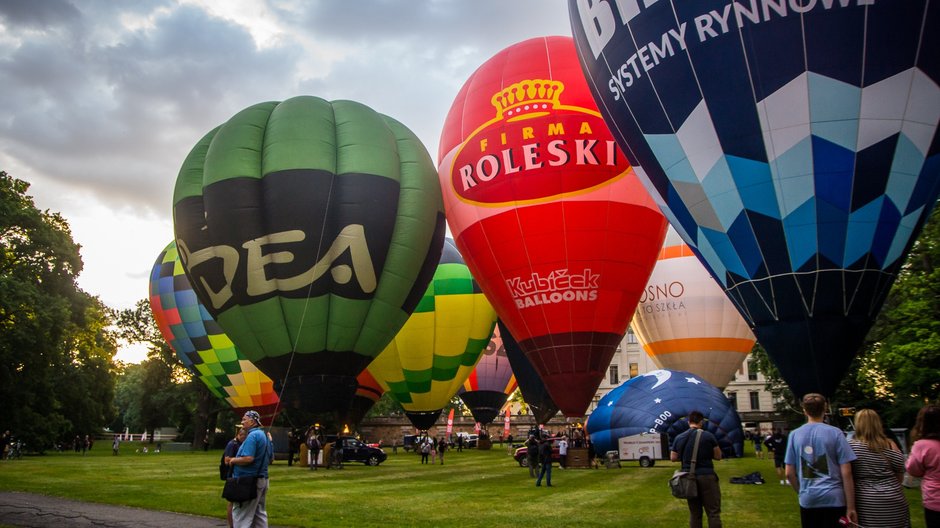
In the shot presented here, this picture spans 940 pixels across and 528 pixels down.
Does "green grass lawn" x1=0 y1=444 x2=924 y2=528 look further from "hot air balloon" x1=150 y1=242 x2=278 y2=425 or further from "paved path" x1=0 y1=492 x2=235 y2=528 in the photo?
"hot air balloon" x1=150 y1=242 x2=278 y2=425

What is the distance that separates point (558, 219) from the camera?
16266mm

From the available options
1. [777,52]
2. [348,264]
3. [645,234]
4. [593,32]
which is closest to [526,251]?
[645,234]

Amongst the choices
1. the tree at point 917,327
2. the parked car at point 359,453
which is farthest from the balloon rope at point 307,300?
the tree at point 917,327

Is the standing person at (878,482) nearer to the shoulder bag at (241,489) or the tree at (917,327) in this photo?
the shoulder bag at (241,489)

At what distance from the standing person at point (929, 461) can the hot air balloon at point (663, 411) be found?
53.2ft

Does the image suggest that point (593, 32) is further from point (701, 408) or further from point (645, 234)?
point (701, 408)

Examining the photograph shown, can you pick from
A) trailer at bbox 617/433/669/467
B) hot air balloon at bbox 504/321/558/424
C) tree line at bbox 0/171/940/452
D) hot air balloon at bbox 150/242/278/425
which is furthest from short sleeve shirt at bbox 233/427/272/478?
hot air balloon at bbox 150/242/278/425

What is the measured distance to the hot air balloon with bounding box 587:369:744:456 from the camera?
20594 millimetres

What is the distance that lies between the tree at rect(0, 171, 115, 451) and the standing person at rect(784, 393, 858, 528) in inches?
998

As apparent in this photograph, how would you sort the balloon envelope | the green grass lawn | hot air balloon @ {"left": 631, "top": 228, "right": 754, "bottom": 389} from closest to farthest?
1. the green grass lawn
2. the balloon envelope
3. hot air balloon @ {"left": 631, "top": 228, "right": 754, "bottom": 389}

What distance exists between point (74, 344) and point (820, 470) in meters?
39.4

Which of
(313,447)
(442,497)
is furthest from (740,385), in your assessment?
(442,497)

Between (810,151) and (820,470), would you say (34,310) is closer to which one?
(810,151)

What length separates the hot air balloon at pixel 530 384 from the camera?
24.2 metres
